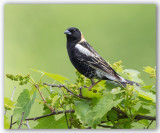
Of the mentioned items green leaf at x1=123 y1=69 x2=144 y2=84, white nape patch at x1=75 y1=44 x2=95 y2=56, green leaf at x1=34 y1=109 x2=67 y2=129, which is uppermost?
white nape patch at x1=75 y1=44 x2=95 y2=56

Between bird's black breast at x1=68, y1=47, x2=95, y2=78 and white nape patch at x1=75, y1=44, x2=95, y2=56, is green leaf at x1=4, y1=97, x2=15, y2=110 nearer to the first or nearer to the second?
bird's black breast at x1=68, y1=47, x2=95, y2=78

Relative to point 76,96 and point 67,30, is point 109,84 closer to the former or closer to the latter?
point 76,96

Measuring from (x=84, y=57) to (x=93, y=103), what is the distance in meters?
0.98

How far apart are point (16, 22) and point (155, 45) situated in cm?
132

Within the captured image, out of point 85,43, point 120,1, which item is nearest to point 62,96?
point 85,43

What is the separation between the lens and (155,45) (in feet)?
8.40

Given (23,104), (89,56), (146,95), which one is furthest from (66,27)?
(146,95)

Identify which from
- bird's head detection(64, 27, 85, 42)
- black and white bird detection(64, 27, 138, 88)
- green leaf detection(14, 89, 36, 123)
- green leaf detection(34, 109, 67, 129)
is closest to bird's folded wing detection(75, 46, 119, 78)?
black and white bird detection(64, 27, 138, 88)

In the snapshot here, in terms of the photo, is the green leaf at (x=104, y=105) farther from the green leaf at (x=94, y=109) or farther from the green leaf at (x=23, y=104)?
the green leaf at (x=23, y=104)

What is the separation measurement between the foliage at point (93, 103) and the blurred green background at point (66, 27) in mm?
704

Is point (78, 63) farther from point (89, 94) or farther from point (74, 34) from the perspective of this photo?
point (89, 94)

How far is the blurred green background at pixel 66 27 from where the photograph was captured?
2578 mm

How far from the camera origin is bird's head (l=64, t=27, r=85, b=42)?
9.04 feet

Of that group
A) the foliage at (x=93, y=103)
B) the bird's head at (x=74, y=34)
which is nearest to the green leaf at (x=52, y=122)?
the foliage at (x=93, y=103)
